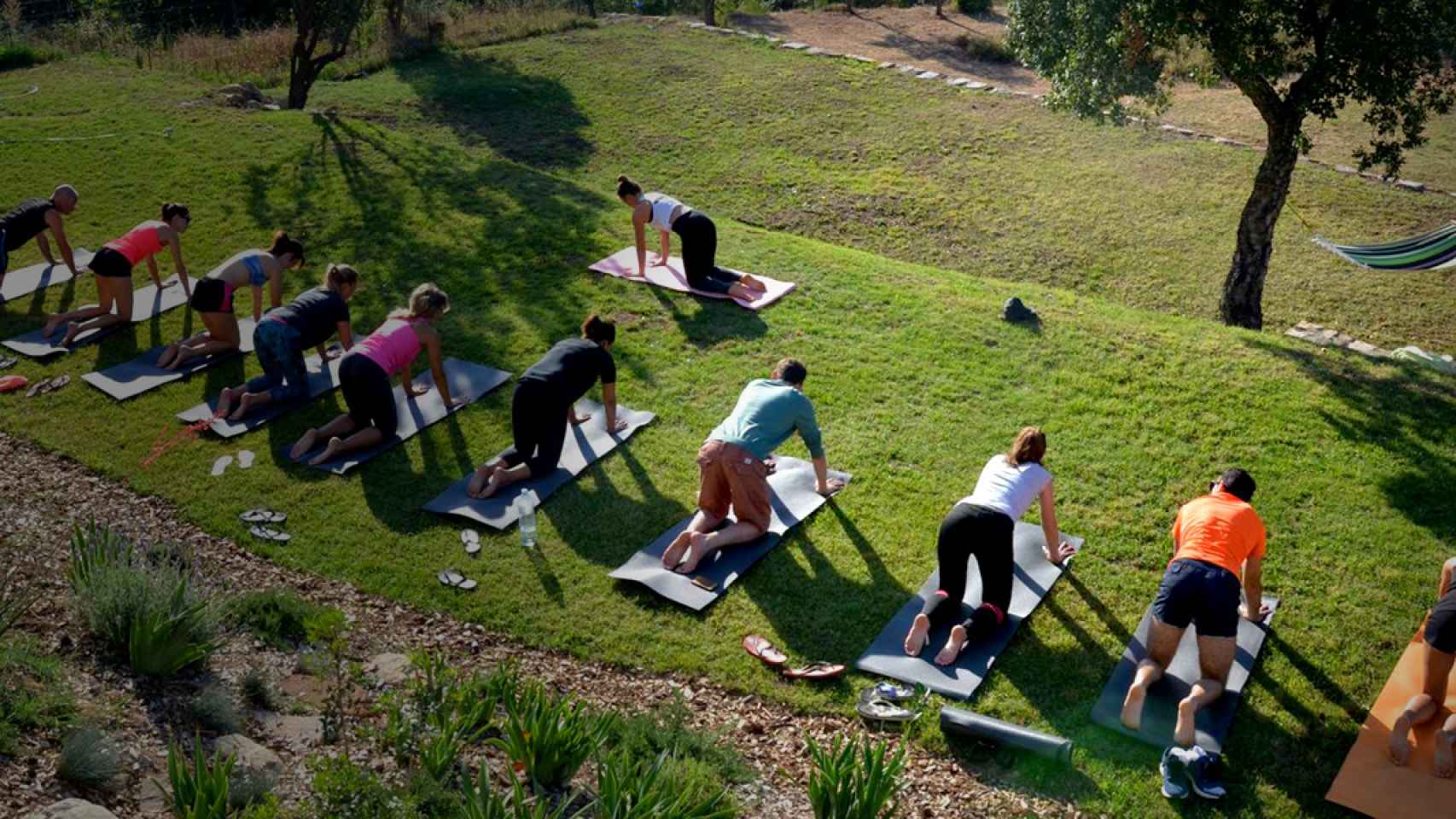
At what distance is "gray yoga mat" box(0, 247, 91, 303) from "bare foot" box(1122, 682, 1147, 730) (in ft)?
39.5

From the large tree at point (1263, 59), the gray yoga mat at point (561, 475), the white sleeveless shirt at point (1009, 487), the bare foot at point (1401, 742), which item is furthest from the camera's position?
the large tree at point (1263, 59)

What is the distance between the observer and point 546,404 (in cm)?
890

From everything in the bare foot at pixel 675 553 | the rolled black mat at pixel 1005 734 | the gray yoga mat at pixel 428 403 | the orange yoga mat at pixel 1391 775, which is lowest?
the gray yoga mat at pixel 428 403

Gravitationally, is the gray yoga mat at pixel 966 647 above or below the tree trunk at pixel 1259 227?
below

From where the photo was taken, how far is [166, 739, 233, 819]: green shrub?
4.84 m

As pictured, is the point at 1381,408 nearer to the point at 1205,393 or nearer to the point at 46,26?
the point at 1205,393

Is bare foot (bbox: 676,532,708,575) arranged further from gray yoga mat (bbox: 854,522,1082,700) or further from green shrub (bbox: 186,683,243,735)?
green shrub (bbox: 186,683,243,735)

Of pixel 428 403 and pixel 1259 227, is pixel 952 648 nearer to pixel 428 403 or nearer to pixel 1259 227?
pixel 428 403

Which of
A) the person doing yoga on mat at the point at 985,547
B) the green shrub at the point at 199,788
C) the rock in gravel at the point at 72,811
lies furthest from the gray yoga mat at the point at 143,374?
the person doing yoga on mat at the point at 985,547

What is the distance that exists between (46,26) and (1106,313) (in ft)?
74.6

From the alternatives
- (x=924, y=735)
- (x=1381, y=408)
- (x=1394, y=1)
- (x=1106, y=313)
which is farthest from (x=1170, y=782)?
(x=1394, y=1)

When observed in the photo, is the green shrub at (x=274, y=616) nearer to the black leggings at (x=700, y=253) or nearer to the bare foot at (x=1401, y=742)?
the black leggings at (x=700, y=253)

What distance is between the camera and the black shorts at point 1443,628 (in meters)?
6.48

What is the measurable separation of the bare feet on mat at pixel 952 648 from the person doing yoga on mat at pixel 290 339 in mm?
6116
